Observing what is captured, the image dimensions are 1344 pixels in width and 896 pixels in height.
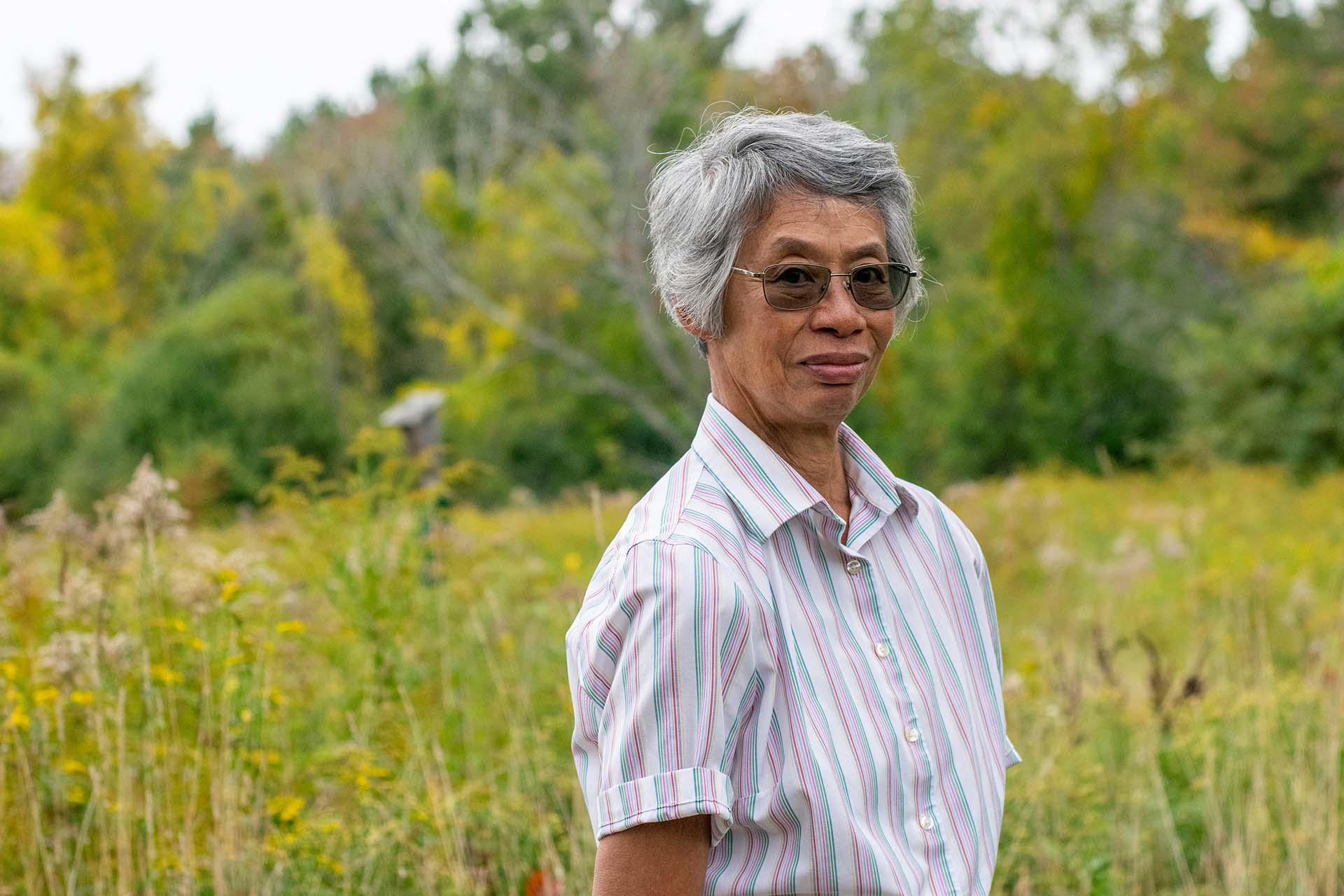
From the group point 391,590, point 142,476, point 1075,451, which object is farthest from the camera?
point 1075,451

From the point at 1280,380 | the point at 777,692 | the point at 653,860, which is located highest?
the point at 1280,380

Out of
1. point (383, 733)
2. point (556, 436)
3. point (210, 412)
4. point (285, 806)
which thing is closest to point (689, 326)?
point (285, 806)

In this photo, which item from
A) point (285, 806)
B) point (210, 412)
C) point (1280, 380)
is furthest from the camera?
point (210, 412)

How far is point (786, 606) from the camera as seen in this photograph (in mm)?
1409

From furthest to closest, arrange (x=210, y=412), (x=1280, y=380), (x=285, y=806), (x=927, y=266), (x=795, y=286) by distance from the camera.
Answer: (x=210, y=412), (x=927, y=266), (x=1280, y=380), (x=285, y=806), (x=795, y=286)

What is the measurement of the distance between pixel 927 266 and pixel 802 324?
15.6 m

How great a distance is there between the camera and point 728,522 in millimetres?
1408

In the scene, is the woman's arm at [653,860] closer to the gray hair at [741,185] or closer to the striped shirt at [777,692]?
the striped shirt at [777,692]

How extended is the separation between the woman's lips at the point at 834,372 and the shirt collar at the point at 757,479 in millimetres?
102

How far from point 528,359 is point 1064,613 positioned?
1682 cm

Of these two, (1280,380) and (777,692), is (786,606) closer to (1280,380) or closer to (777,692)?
(777,692)

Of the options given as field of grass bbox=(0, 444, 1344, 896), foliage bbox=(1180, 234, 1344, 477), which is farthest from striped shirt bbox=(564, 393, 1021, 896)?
foliage bbox=(1180, 234, 1344, 477)

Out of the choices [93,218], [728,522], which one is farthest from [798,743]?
[93,218]

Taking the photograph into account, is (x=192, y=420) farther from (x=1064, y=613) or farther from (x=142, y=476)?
(x=142, y=476)
